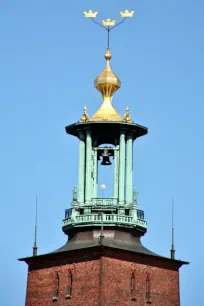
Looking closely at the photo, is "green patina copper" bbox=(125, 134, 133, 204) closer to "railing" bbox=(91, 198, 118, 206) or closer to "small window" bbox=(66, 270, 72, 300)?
"railing" bbox=(91, 198, 118, 206)

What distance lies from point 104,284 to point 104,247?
2241 mm

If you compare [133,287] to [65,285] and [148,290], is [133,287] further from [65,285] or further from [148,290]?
[65,285]

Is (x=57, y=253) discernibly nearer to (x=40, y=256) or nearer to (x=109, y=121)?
(x=40, y=256)

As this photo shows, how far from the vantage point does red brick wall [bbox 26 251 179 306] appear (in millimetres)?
100500

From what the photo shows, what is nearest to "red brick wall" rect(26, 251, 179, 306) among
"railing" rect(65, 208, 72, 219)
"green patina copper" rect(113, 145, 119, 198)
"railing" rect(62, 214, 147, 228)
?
"railing" rect(62, 214, 147, 228)

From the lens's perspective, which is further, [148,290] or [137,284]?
[148,290]

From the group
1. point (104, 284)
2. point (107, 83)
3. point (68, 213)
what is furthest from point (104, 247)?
point (107, 83)

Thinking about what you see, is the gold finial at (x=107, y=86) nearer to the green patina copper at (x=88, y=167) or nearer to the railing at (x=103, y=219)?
the green patina copper at (x=88, y=167)

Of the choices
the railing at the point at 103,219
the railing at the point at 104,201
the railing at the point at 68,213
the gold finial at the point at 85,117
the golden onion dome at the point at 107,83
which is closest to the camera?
the railing at the point at 103,219

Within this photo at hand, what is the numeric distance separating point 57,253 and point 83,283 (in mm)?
3299

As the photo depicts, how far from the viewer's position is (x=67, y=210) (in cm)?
10481

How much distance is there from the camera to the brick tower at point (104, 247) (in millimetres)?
101125

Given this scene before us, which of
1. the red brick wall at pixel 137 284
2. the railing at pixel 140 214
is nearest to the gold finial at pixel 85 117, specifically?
the railing at pixel 140 214

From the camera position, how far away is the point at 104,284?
10031cm
